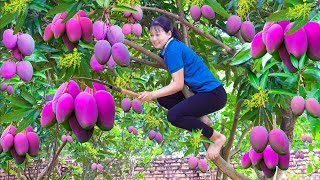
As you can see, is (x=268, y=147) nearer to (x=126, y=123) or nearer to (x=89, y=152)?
(x=126, y=123)

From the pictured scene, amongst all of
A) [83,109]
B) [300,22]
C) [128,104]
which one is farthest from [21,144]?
[128,104]

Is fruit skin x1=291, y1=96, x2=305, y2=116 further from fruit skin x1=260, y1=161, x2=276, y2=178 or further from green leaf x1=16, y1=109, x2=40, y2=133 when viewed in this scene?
green leaf x1=16, y1=109, x2=40, y2=133

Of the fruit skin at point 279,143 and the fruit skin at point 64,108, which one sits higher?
the fruit skin at point 64,108

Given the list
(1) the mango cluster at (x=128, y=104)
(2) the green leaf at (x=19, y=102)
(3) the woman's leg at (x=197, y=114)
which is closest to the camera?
(2) the green leaf at (x=19, y=102)

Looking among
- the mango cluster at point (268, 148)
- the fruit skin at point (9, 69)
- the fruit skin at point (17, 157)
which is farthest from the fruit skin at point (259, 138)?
the fruit skin at point (9, 69)

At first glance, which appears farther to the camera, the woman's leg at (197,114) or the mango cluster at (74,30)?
the woman's leg at (197,114)

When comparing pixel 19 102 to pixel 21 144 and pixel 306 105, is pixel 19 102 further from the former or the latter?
pixel 306 105

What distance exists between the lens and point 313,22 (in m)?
0.85

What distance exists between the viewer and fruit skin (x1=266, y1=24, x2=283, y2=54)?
84cm

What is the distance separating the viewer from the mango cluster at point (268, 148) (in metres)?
1.31

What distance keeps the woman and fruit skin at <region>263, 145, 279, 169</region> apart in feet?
0.79

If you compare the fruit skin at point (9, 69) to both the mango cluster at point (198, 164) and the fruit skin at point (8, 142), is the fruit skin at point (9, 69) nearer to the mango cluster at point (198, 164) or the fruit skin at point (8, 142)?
the fruit skin at point (8, 142)

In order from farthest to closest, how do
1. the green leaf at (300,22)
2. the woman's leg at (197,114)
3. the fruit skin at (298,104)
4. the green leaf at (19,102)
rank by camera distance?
the woman's leg at (197,114) → the green leaf at (19,102) → the fruit skin at (298,104) → the green leaf at (300,22)

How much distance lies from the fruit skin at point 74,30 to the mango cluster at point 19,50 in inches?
18.1
